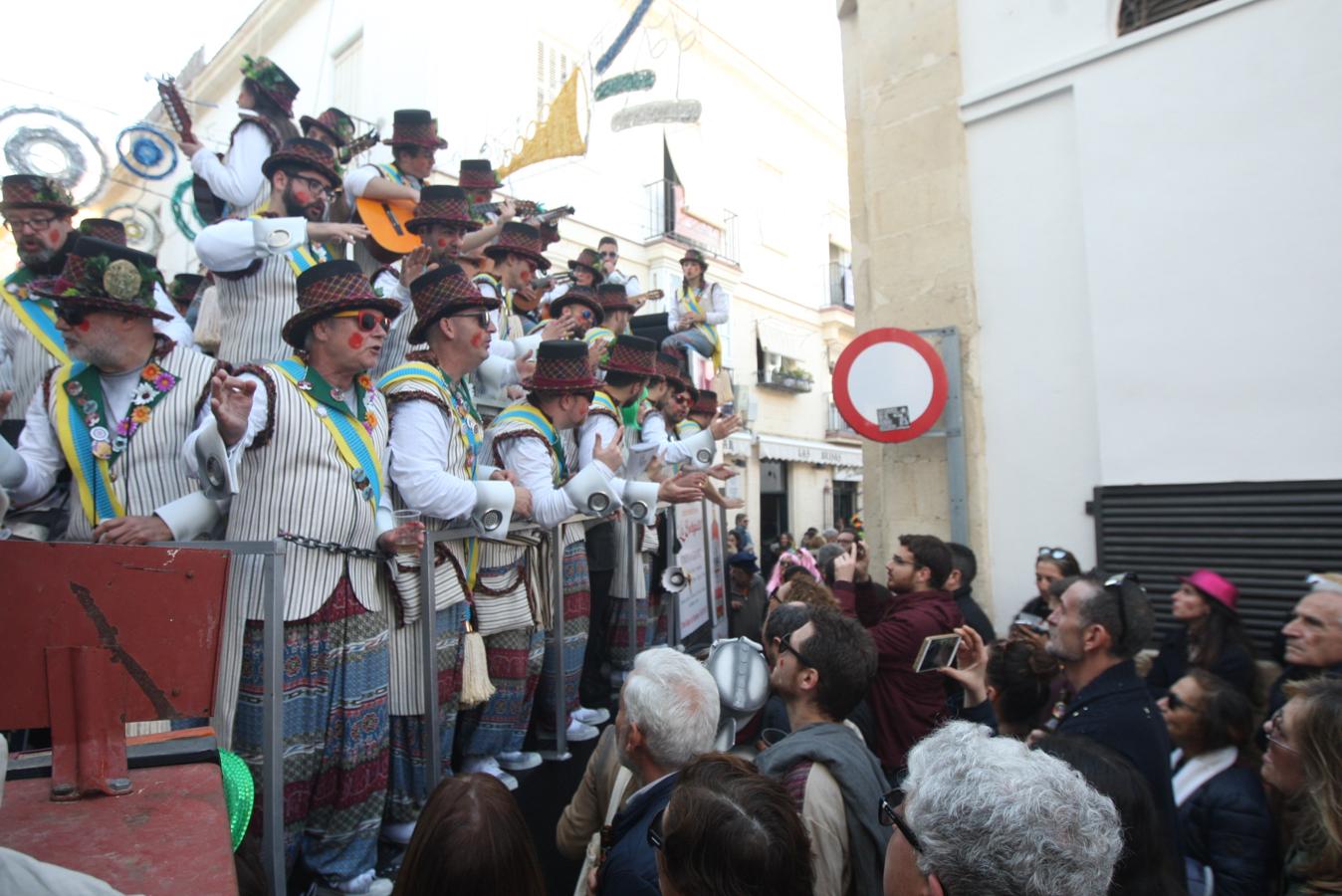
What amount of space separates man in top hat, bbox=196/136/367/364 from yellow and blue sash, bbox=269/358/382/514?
546mm

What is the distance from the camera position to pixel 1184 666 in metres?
4.56

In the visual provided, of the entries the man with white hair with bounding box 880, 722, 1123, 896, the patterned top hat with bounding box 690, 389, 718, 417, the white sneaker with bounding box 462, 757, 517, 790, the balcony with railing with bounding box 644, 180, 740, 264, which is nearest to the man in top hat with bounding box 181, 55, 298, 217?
the white sneaker with bounding box 462, 757, 517, 790

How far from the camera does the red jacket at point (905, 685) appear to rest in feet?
11.6

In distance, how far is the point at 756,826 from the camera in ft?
5.36

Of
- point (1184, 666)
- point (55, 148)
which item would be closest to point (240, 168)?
point (55, 148)

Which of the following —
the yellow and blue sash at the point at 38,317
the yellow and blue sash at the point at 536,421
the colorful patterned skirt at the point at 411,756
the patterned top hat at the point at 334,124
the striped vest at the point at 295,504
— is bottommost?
the colorful patterned skirt at the point at 411,756

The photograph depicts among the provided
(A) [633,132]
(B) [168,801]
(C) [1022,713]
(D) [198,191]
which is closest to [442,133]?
(A) [633,132]

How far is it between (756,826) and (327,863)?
6.36 ft

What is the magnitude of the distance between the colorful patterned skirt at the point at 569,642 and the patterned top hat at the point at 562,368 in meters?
0.89

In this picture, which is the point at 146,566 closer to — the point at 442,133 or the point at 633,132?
the point at 442,133

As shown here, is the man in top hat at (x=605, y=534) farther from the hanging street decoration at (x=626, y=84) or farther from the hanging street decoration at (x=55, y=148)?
the hanging street decoration at (x=626, y=84)

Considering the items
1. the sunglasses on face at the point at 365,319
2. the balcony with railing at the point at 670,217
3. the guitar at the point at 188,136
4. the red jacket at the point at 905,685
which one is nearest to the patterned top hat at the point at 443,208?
the guitar at the point at 188,136

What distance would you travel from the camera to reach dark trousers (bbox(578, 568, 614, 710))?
193 inches

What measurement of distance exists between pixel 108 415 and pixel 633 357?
115 inches
